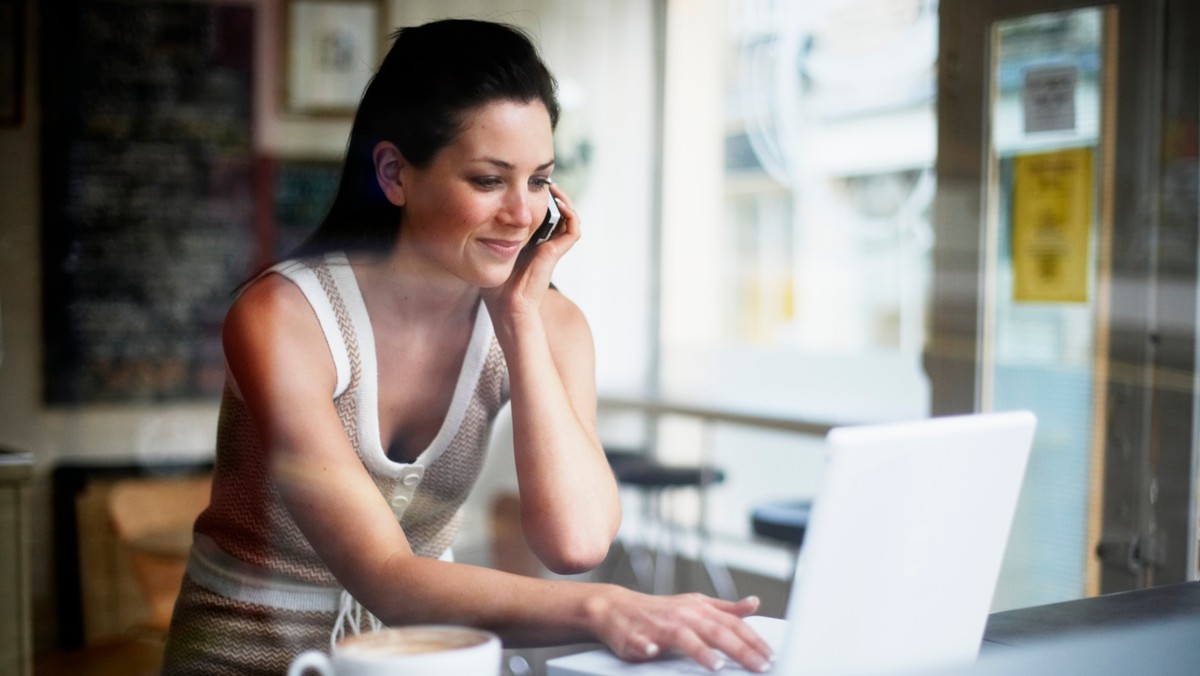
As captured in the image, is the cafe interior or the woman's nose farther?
the cafe interior

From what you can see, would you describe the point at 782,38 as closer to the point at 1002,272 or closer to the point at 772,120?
the point at 772,120

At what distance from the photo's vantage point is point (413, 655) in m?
0.60

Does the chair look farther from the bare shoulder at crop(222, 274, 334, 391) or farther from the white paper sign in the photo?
A: the white paper sign

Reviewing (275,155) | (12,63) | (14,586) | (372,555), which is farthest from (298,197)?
(372,555)

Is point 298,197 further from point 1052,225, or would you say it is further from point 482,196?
point 482,196

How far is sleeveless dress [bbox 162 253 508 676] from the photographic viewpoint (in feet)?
3.40

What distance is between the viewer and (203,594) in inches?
43.5

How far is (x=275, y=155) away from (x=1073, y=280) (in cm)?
172

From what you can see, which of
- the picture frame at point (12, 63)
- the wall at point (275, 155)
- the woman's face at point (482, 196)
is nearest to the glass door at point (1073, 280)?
the wall at point (275, 155)

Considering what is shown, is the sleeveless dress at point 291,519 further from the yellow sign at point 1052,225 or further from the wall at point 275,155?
the yellow sign at point 1052,225

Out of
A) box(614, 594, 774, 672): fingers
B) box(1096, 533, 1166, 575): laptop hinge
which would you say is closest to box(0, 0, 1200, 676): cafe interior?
box(1096, 533, 1166, 575): laptop hinge

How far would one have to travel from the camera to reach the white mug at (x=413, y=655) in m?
0.57

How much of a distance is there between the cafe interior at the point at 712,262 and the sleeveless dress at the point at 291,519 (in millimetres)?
92

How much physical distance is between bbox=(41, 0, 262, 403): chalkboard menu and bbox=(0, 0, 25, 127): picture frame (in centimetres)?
7
